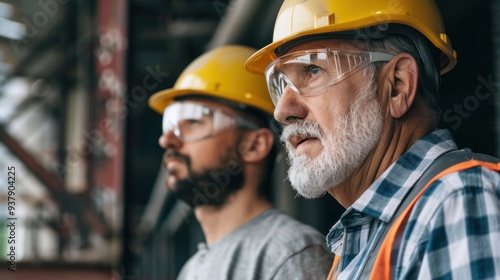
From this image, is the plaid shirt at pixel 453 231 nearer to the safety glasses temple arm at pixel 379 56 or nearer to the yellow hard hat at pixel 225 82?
the safety glasses temple arm at pixel 379 56

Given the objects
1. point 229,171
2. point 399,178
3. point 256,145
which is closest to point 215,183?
point 229,171

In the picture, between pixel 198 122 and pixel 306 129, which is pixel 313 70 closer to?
pixel 306 129

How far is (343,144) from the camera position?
2223 mm

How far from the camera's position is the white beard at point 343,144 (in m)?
2.21

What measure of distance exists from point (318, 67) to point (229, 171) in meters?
1.07

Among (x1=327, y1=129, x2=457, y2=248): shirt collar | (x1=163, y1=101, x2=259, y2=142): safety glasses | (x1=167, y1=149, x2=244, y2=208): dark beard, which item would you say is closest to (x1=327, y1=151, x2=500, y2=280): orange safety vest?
(x1=327, y1=129, x2=457, y2=248): shirt collar

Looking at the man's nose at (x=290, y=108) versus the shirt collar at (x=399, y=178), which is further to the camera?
the man's nose at (x=290, y=108)

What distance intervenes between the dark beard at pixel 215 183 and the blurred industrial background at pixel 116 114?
108 centimetres

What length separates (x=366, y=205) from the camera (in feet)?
6.63

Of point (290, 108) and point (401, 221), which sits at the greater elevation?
point (290, 108)

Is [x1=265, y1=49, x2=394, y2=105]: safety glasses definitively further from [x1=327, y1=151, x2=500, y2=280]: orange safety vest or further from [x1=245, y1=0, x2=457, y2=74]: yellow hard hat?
[x1=327, y1=151, x2=500, y2=280]: orange safety vest

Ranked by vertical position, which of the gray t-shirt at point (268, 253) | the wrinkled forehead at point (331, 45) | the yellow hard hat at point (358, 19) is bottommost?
the gray t-shirt at point (268, 253)

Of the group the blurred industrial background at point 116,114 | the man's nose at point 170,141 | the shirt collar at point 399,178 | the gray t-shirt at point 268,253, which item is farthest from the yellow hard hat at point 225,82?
the shirt collar at point 399,178

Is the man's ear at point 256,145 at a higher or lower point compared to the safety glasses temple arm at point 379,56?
lower
